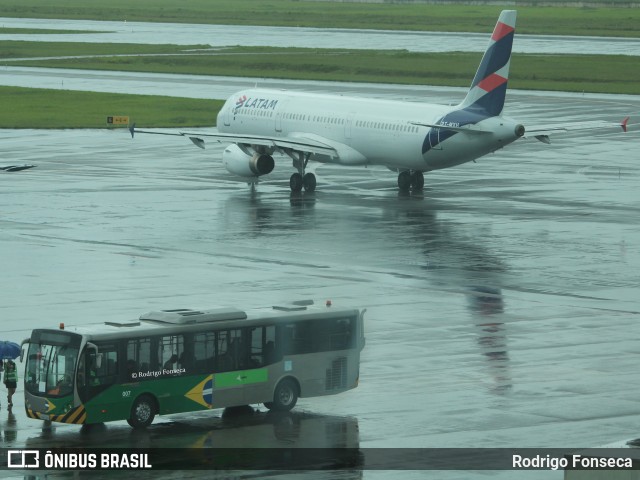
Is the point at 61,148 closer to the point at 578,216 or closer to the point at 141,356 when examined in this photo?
the point at 578,216

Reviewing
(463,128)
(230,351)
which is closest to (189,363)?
(230,351)

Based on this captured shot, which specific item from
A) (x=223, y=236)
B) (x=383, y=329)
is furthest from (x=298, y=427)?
(x=223, y=236)

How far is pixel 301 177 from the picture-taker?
85938 mm

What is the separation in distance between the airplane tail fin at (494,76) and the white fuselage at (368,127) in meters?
0.98

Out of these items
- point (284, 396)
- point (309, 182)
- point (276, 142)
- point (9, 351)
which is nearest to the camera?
point (284, 396)

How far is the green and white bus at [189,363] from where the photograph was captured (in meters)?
36.2

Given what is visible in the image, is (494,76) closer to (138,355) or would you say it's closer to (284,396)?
(284,396)

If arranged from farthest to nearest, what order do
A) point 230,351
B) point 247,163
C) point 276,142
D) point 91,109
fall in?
point 91,109 → point 247,163 → point 276,142 → point 230,351

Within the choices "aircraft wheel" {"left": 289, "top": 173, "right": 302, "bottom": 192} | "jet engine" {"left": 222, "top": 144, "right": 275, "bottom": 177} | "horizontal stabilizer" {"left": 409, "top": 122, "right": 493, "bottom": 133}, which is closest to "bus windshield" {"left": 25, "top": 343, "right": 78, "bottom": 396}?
"horizontal stabilizer" {"left": 409, "top": 122, "right": 493, "bottom": 133}

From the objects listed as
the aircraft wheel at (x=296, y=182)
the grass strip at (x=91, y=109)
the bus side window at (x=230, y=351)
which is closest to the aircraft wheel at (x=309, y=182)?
the aircraft wheel at (x=296, y=182)

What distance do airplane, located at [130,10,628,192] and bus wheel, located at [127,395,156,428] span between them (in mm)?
46067

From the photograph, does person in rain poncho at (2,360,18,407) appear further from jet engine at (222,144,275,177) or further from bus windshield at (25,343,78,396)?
jet engine at (222,144,275,177)

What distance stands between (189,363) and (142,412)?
1.82 metres

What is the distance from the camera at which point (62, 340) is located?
36688 millimetres
